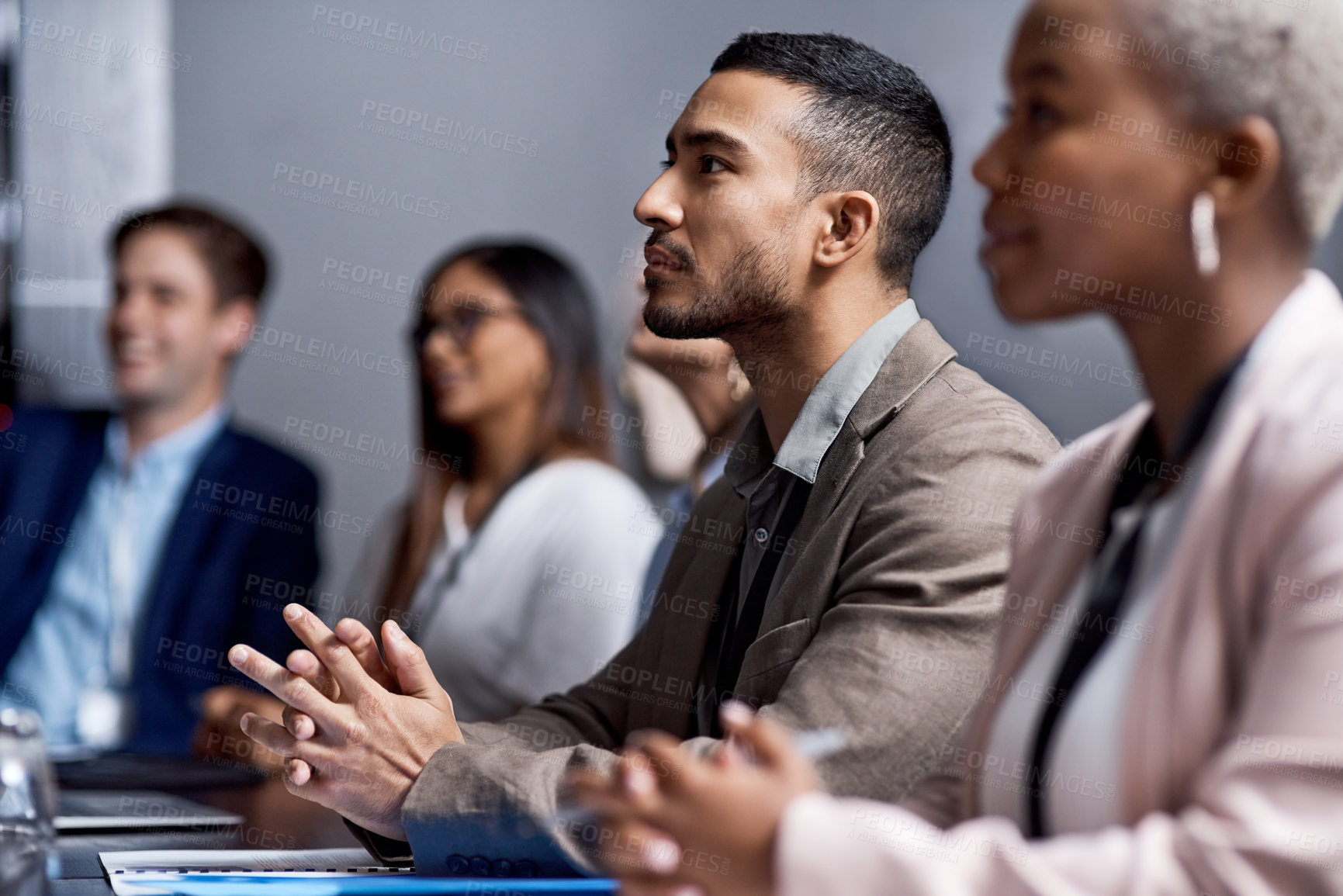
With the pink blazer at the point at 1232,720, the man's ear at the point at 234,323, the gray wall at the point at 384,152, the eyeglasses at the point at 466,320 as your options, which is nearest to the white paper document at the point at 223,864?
the pink blazer at the point at 1232,720

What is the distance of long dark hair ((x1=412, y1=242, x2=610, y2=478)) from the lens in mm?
2828

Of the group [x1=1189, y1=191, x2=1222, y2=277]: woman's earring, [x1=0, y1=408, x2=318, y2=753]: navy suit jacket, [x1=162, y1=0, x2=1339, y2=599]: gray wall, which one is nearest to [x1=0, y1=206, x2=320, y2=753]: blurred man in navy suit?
[x1=0, y1=408, x2=318, y2=753]: navy suit jacket

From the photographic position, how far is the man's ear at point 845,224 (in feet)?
4.94

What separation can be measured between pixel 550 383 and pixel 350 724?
1.64m

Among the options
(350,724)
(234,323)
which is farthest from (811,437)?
(234,323)

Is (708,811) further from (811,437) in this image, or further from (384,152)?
(384,152)

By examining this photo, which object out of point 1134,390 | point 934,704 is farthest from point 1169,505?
point 1134,390

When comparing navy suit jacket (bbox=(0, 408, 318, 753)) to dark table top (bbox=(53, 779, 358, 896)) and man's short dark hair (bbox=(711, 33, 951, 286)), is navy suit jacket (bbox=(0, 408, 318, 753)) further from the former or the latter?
man's short dark hair (bbox=(711, 33, 951, 286))

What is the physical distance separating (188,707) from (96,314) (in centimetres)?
151

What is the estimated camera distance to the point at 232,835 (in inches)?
55.2

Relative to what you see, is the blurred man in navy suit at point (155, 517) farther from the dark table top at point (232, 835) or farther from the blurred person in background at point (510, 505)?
the dark table top at point (232, 835)

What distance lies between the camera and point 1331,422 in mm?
698

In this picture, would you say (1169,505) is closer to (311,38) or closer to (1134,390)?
(1134,390)

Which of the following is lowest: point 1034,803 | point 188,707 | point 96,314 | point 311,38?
point 188,707
